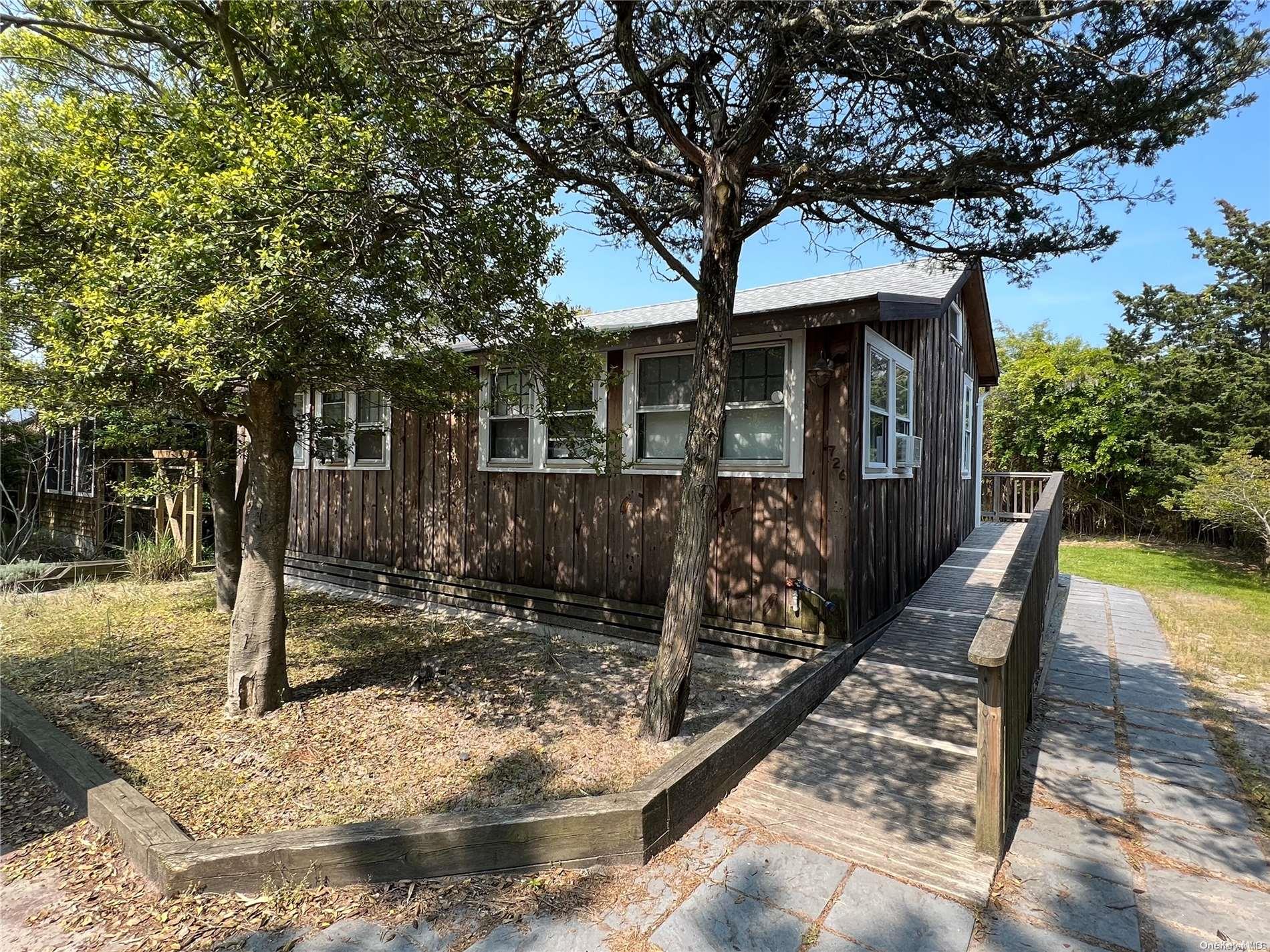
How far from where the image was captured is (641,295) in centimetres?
714

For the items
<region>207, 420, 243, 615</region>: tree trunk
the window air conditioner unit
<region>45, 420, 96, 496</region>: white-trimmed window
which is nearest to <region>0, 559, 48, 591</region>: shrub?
<region>207, 420, 243, 615</region>: tree trunk

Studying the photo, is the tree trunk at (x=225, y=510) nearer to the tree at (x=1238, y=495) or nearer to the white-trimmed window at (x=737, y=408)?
the white-trimmed window at (x=737, y=408)

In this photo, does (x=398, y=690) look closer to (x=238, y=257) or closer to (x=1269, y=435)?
(x=238, y=257)

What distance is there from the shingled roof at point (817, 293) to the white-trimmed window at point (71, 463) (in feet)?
37.2

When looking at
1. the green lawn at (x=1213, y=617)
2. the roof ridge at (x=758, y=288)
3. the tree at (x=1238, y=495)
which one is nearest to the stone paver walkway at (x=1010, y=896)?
the green lawn at (x=1213, y=617)

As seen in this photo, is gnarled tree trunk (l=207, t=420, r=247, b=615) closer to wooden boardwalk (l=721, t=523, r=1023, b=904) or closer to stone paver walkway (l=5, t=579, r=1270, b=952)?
stone paver walkway (l=5, t=579, r=1270, b=952)

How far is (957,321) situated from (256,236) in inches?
400

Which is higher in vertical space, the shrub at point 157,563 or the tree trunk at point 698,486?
the tree trunk at point 698,486

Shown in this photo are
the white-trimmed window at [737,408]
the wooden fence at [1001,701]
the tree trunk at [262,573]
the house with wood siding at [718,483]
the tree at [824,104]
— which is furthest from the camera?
the white-trimmed window at [737,408]

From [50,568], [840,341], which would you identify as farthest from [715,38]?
[50,568]

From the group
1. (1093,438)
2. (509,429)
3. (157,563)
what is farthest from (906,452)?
(1093,438)

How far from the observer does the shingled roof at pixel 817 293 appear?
519cm

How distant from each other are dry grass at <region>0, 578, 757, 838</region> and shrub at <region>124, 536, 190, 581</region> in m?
1.97

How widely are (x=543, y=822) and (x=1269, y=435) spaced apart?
15103mm
